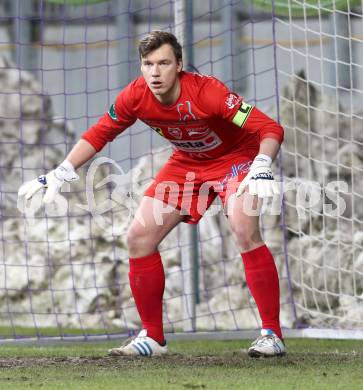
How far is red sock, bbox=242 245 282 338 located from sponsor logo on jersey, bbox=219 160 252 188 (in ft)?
1.10

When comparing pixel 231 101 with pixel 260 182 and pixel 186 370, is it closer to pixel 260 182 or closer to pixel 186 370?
pixel 260 182

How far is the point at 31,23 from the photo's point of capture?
1063 cm

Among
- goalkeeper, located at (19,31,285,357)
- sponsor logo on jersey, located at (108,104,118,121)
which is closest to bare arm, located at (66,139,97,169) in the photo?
goalkeeper, located at (19,31,285,357)

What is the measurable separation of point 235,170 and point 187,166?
250 mm

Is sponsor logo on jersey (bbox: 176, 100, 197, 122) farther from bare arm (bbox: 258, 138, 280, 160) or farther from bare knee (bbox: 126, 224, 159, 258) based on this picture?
bare knee (bbox: 126, 224, 159, 258)

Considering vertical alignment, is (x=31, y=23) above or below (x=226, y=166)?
above

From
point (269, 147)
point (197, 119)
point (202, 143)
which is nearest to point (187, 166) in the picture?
point (202, 143)

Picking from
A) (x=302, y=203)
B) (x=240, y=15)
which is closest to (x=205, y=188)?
(x=302, y=203)

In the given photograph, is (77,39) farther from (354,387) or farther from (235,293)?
(354,387)

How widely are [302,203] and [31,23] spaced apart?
185 inches

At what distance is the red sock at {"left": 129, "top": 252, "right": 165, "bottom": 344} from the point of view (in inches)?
188

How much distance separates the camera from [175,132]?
182 inches

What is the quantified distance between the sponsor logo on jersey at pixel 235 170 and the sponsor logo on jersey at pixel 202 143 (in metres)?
0.13

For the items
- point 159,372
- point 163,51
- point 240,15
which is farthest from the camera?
point 240,15
